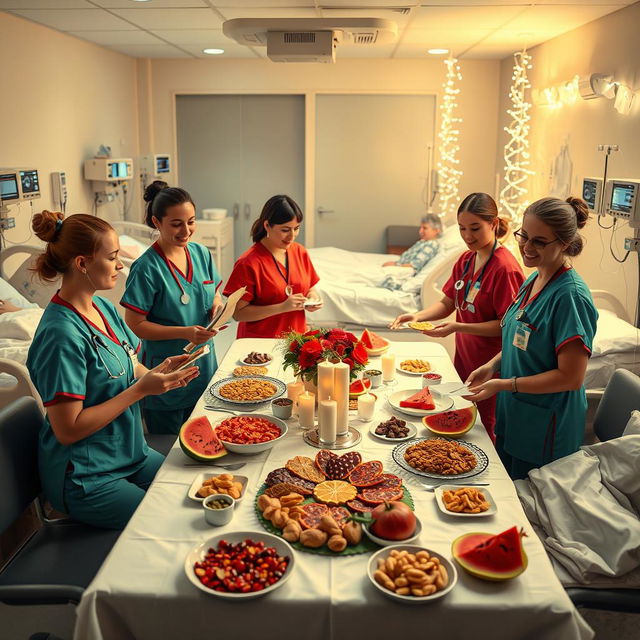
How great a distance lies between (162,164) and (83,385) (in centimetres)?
510

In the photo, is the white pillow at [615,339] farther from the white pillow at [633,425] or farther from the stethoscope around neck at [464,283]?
the white pillow at [633,425]

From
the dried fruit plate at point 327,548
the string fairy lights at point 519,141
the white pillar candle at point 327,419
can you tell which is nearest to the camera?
the dried fruit plate at point 327,548

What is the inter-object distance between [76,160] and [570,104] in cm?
376

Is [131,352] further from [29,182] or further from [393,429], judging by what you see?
[29,182]

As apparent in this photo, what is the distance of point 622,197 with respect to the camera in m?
3.35

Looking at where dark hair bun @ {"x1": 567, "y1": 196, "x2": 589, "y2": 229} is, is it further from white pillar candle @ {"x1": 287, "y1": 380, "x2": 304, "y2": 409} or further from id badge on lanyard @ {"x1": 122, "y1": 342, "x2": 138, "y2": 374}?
id badge on lanyard @ {"x1": 122, "y1": 342, "x2": 138, "y2": 374}

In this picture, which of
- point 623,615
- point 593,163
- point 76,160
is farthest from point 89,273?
point 76,160

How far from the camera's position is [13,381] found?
302 centimetres

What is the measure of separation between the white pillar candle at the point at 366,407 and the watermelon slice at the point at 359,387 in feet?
0.51

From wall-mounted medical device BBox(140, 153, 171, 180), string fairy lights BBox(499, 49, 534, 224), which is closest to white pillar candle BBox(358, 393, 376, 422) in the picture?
string fairy lights BBox(499, 49, 534, 224)

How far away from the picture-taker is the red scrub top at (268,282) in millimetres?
2996

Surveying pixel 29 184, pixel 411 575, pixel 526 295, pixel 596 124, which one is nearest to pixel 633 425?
pixel 526 295

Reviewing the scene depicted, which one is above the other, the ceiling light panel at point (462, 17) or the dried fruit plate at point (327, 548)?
the ceiling light panel at point (462, 17)

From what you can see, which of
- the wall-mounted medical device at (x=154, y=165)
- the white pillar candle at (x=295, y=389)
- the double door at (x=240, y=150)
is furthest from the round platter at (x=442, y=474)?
the double door at (x=240, y=150)
